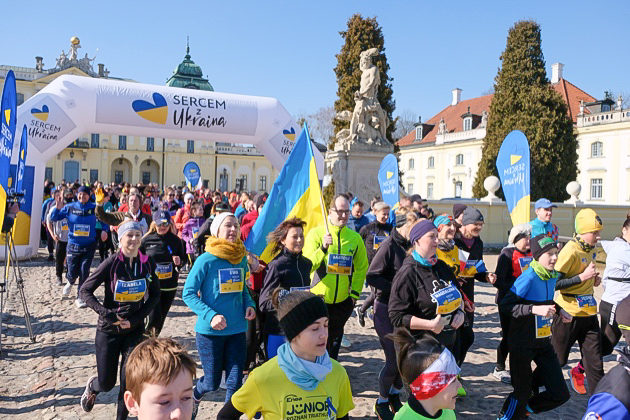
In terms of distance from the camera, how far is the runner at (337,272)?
18.3 ft

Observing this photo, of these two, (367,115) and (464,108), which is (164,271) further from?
(464,108)

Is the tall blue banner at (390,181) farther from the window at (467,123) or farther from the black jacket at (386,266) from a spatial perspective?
the window at (467,123)

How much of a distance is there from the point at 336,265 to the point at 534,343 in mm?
2113

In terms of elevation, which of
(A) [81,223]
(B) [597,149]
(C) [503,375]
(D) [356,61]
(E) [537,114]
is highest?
(D) [356,61]

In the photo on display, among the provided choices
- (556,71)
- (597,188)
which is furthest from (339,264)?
(556,71)

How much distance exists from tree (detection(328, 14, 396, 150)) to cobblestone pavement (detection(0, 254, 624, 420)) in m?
22.0

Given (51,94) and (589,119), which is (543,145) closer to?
(589,119)

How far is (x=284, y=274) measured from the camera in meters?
4.86

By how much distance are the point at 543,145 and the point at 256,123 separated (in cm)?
2181

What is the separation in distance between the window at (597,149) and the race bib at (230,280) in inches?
1920

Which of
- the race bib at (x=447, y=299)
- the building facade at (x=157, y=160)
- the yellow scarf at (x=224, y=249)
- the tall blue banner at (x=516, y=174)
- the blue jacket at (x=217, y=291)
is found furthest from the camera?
the building facade at (x=157, y=160)

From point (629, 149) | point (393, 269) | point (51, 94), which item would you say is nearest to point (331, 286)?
point (393, 269)

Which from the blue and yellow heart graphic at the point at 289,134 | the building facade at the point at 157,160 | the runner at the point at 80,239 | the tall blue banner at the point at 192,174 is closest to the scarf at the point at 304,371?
the runner at the point at 80,239

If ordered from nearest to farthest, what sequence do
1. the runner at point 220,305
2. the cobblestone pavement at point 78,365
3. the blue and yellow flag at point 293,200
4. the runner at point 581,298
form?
the runner at point 220,305 → the cobblestone pavement at point 78,365 → the runner at point 581,298 → the blue and yellow flag at point 293,200
